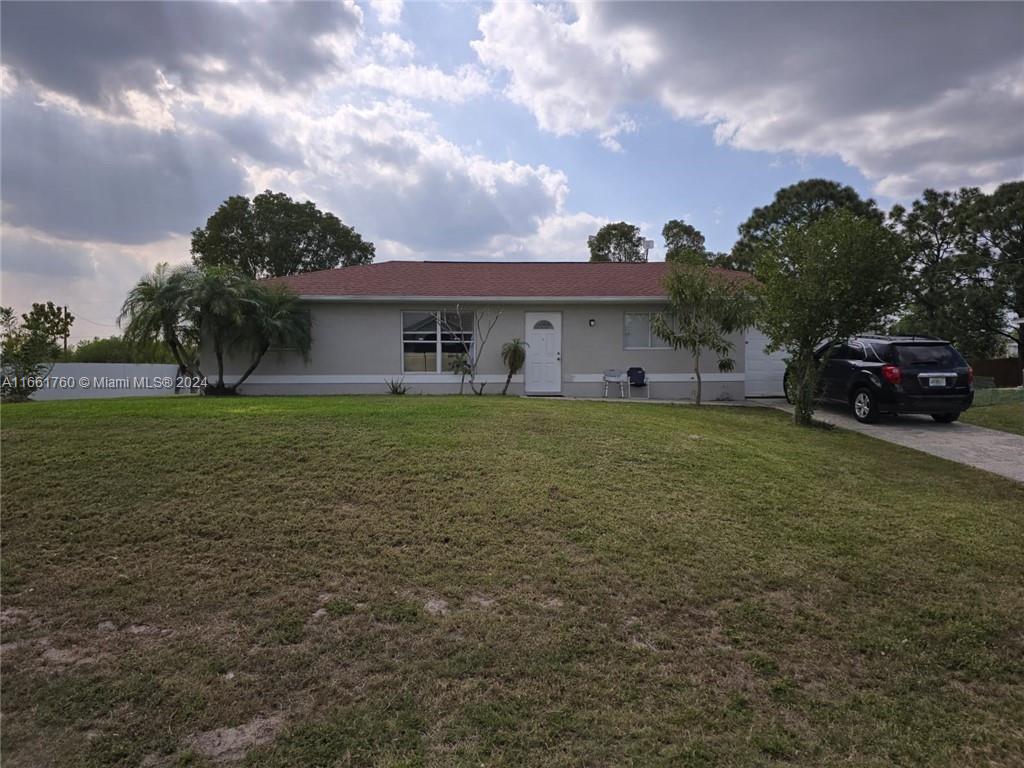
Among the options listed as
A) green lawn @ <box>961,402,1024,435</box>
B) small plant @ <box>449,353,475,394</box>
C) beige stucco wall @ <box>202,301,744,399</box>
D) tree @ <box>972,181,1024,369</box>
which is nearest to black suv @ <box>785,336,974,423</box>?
green lawn @ <box>961,402,1024,435</box>

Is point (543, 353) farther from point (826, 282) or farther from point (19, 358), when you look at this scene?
point (19, 358)

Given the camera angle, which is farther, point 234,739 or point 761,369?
point 761,369

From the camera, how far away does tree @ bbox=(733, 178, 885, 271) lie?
31.8 meters

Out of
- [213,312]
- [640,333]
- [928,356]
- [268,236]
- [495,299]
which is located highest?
[268,236]

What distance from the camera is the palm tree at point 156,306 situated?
1292 cm

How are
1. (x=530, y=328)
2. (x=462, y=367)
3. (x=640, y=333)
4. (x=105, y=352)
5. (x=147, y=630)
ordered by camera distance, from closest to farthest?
(x=147, y=630) → (x=462, y=367) → (x=530, y=328) → (x=640, y=333) → (x=105, y=352)

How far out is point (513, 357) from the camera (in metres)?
14.2

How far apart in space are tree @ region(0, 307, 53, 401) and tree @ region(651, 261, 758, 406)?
47.0 ft

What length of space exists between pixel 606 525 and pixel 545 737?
231 cm

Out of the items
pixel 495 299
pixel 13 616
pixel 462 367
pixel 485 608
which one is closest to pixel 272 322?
pixel 462 367

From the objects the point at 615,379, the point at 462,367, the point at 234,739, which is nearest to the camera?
the point at 234,739

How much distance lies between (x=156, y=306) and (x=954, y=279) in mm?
33316

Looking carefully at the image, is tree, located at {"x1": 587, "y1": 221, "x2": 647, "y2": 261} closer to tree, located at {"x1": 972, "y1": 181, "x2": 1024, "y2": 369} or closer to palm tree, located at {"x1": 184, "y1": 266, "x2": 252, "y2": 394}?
tree, located at {"x1": 972, "y1": 181, "x2": 1024, "y2": 369}

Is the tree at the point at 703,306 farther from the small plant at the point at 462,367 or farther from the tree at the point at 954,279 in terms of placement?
the tree at the point at 954,279
